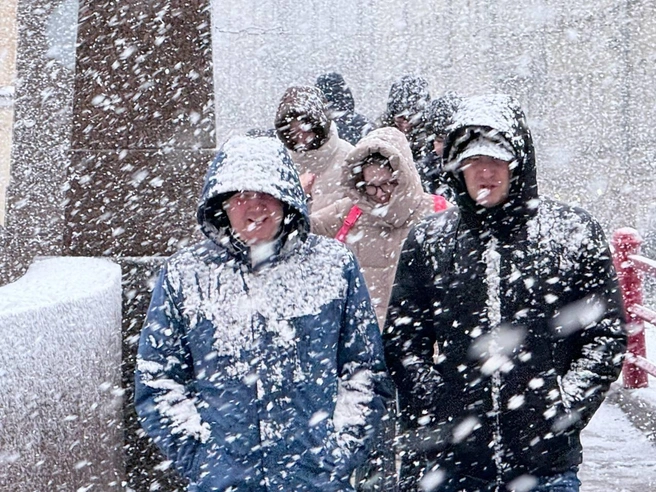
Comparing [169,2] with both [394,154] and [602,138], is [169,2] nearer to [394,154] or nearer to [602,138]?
[394,154]

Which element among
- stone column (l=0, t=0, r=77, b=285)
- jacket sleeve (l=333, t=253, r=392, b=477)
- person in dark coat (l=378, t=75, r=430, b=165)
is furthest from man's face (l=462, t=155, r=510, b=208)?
person in dark coat (l=378, t=75, r=430, b=165)

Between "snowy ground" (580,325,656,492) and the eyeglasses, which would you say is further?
"snowy ground" (580,325,656,492)

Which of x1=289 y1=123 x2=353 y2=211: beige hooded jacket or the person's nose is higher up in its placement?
the person's nose

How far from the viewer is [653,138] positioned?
23.5 metres

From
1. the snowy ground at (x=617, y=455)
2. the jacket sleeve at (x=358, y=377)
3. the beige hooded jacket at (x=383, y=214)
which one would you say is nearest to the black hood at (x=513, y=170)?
the jacket sleeve at (x=358, y=377)

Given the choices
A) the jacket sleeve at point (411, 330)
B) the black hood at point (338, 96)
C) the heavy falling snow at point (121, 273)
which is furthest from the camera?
the black hood at point (338, 96)

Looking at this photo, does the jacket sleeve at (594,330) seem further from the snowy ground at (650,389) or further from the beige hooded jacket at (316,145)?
the snowy ground at (650,389)

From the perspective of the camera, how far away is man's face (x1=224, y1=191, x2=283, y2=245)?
311 centimetres

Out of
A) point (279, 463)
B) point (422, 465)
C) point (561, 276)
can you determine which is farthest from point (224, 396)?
point (561, 276)

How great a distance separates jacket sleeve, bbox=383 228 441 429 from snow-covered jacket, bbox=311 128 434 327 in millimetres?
1390

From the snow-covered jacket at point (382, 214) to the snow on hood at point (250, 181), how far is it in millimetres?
1475

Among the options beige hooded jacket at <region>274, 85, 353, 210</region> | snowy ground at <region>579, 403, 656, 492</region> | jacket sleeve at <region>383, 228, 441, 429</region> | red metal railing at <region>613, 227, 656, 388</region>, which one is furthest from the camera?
red metal railing at <region>613, 227, 656, 388</region>

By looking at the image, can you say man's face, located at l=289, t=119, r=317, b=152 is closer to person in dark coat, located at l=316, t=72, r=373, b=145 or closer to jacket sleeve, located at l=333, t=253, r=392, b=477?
person in dark coat, located at l=316, t=72, r=373, b=145

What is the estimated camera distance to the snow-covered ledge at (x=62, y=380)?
149 inches
